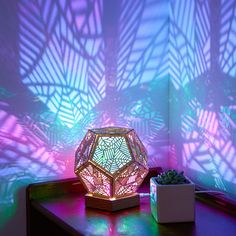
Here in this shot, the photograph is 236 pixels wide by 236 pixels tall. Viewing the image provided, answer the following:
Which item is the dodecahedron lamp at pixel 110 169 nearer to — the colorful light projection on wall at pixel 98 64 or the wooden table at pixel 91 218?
the wooden table at pixel 91 218

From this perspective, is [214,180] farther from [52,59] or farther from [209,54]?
[52,59]

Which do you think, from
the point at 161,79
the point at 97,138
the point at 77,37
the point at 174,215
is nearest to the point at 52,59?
the point at 77,37

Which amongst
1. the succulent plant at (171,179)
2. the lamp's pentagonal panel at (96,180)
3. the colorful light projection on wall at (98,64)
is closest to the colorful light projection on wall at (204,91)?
the colorful light projection on wall at (98,64)

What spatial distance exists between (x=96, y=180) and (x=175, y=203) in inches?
9.3

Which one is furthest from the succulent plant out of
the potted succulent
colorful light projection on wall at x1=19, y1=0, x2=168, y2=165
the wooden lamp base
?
colorful light projection on wall at x1=19, y1=0, x2=168, y2=165

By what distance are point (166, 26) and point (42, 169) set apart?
2.09 feet


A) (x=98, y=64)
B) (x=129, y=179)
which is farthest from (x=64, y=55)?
(x=129, y=179)

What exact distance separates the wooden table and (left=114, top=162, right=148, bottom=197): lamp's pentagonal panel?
0.05m

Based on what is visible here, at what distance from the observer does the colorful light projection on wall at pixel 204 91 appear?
125 centimetres

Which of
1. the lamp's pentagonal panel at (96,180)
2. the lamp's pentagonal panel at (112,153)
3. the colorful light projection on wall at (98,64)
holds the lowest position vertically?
the lamp's pentagonal panel at (96,180)

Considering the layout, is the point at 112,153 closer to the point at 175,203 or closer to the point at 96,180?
the point at 96,180

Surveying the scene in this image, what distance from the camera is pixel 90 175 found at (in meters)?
1.25

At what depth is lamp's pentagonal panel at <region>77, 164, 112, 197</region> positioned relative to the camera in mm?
1227

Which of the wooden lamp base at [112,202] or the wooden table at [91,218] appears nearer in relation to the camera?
the wooden table at [91,218]
